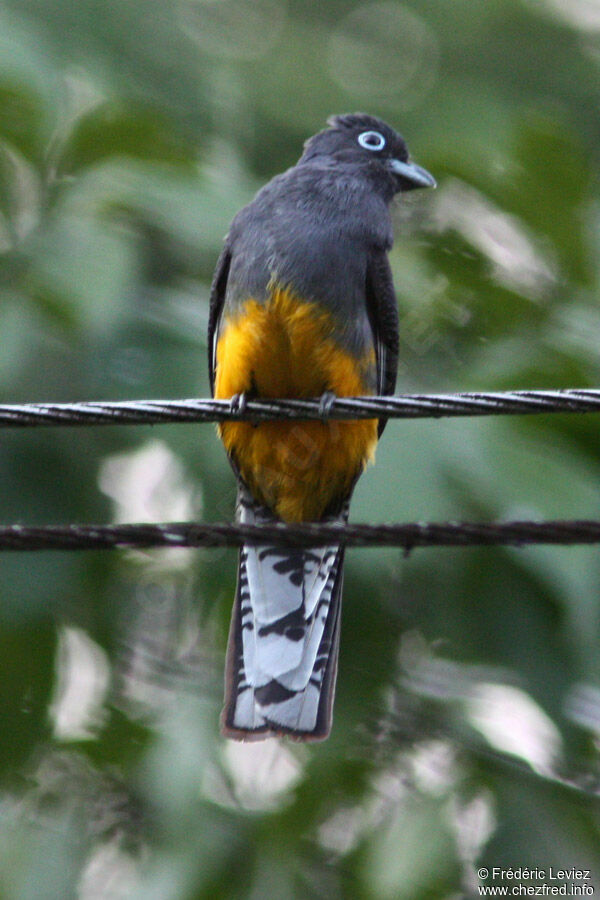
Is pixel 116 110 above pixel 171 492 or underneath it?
above

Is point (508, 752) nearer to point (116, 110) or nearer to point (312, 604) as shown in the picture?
point (312, 604)

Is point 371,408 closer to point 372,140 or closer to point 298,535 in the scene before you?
point 298,535

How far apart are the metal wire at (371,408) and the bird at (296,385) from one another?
1002mm

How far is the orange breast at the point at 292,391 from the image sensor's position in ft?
15.4

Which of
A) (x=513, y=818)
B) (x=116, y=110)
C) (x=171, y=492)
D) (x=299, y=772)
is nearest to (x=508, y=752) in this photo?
(x=513, y=818)

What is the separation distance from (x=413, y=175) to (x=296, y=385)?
1491 millimetres

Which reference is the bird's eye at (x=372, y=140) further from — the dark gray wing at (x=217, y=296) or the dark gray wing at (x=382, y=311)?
the dark gray wing at (x=217, y=296)

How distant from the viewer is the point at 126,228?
5.22m

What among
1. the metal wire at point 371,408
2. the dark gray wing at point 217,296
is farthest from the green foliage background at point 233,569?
the metal wire at point 371,408

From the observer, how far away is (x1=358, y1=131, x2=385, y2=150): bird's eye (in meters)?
5.89

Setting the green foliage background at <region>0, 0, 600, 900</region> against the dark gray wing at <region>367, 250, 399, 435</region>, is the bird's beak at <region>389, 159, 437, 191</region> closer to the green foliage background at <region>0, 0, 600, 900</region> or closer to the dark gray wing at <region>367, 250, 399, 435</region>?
the green foliage background at <region>0, 0, 600, 900</region>

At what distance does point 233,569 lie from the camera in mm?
5070

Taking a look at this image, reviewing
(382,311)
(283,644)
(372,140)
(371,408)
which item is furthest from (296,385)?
(372,140)

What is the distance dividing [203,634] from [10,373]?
6.84ft
